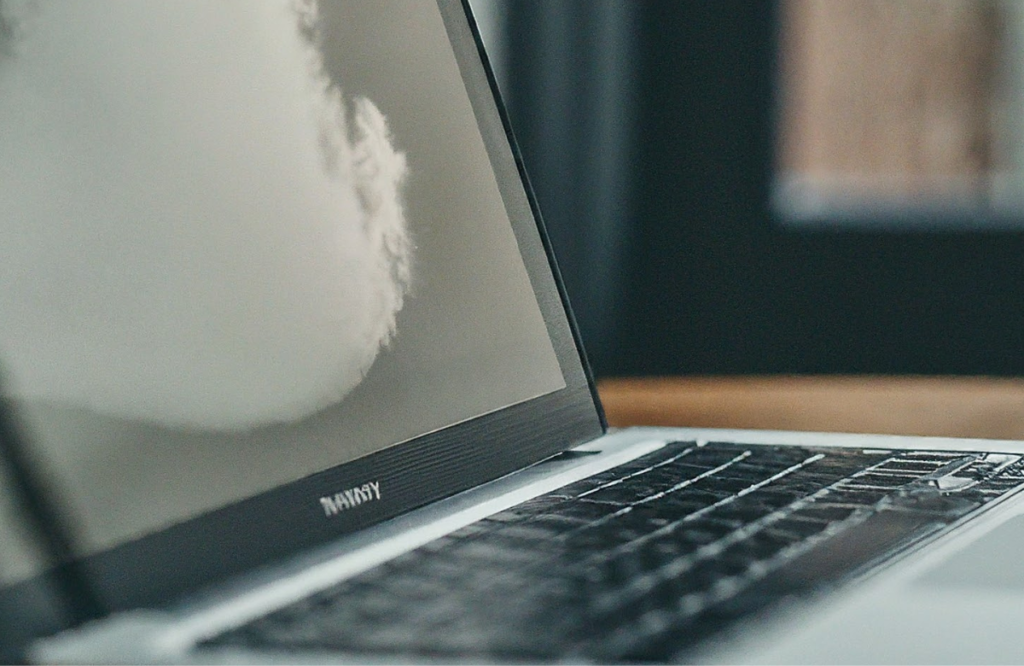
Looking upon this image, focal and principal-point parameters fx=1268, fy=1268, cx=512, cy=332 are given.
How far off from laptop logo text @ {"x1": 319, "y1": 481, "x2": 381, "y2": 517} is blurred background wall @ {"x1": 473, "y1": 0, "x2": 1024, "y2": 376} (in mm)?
2137

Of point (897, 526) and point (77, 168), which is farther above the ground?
point (77, 168)

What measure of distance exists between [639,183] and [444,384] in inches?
90.2

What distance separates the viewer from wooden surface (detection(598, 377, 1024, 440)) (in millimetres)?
1095

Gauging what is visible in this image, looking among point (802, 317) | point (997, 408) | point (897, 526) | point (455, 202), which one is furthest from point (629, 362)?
point (897, 526)

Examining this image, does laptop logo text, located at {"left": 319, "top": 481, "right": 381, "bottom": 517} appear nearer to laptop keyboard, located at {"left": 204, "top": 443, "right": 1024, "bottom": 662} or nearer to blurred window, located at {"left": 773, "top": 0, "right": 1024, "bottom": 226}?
laptop keyboard, located at {"left": 204, "top": 443, "right": 1024, "bottom": 662}

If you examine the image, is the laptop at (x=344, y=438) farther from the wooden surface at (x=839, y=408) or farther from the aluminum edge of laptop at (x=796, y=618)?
the wooden surface at (x=839, y=408)

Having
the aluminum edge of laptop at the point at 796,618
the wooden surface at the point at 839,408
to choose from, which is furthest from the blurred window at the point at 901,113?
the aluminum edge of laptop at the point at 796,618

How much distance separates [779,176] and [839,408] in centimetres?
187

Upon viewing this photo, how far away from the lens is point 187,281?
58 centimetres

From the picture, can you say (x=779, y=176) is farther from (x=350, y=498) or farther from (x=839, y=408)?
(x=350, y=498)

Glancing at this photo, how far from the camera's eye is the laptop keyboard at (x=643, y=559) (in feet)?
1.35

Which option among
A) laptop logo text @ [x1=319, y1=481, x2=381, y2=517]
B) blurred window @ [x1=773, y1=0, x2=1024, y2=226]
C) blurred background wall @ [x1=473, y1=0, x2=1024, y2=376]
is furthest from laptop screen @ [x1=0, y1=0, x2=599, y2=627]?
blurred window @ [x1=773, y1=0, x2=1024, y2=226]

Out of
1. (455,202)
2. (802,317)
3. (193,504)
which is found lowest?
(802,317)

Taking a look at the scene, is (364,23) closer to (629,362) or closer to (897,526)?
(897,526)
